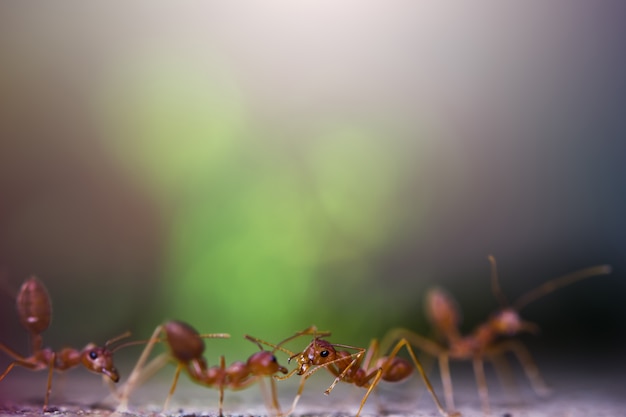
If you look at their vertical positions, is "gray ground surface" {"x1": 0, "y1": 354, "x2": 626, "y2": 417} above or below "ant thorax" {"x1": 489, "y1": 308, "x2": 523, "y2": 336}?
below

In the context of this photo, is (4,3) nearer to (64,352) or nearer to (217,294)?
(217,294)

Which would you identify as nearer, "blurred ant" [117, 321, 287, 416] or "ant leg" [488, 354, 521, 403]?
"blurred ant" [117, 321, 287, 416]

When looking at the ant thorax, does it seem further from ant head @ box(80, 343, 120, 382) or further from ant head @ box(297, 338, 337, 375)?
ant head @ box(80, 343, 120, 382)

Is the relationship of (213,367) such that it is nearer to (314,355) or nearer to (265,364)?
(265,364)

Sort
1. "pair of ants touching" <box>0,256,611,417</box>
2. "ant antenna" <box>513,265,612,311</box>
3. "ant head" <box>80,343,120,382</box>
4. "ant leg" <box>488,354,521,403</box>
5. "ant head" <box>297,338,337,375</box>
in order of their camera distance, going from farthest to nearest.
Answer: "ant antenna" <box>513,265,612,311</box> → "ant leg" <box>488,354,521,403</box> → "ant head" <box>80,343,120,382</box> → "pair of ants touching" <box>0,256,611,417</box> → "ant head" <box>297,338,337,375</box>

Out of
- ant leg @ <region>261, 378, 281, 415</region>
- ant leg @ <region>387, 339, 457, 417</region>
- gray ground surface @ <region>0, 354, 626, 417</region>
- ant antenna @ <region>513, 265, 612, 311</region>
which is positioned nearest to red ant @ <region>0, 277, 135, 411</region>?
gray ground surface @ <region>0, 354, 626, 417</region>

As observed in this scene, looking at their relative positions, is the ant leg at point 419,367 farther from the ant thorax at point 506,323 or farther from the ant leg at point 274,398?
the ant thorax at point 506,323

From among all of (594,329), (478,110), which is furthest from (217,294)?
(594,329)

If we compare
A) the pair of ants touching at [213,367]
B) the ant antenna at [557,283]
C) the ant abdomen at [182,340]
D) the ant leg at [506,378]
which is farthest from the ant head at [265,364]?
the ant antenna at [557,283]
